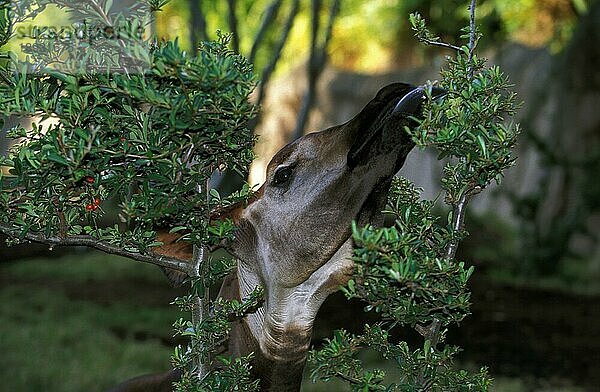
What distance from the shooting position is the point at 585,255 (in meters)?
6.65

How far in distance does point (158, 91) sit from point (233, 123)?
10 cm

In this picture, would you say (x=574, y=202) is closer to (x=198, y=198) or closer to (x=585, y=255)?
(x=585, y=255)

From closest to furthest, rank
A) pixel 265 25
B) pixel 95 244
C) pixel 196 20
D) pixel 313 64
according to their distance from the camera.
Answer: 1. pixel 95 244
2. pixel 196 20
3. pixel 265 25
4. pixel 313 64

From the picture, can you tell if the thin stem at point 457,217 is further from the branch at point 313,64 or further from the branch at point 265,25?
the branch at point 313,64

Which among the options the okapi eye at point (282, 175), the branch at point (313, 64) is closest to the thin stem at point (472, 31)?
the okapi eye at point (282, 175)

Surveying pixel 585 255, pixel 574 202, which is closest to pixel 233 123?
pixel 574 202

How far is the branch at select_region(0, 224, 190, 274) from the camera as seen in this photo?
112 centimetres

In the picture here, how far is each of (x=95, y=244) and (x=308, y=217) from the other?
0.32 m

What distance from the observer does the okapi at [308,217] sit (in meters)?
0.99

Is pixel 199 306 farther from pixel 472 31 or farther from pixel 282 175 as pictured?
pixel 472 31

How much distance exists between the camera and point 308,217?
1.01 m

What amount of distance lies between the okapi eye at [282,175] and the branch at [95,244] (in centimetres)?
20

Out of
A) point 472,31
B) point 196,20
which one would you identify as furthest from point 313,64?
point 472,31

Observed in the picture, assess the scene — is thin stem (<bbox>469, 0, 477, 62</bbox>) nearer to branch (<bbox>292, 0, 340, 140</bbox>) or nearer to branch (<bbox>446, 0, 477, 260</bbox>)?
branch (<bbox>446, 0, 477, 260</bbox>)
